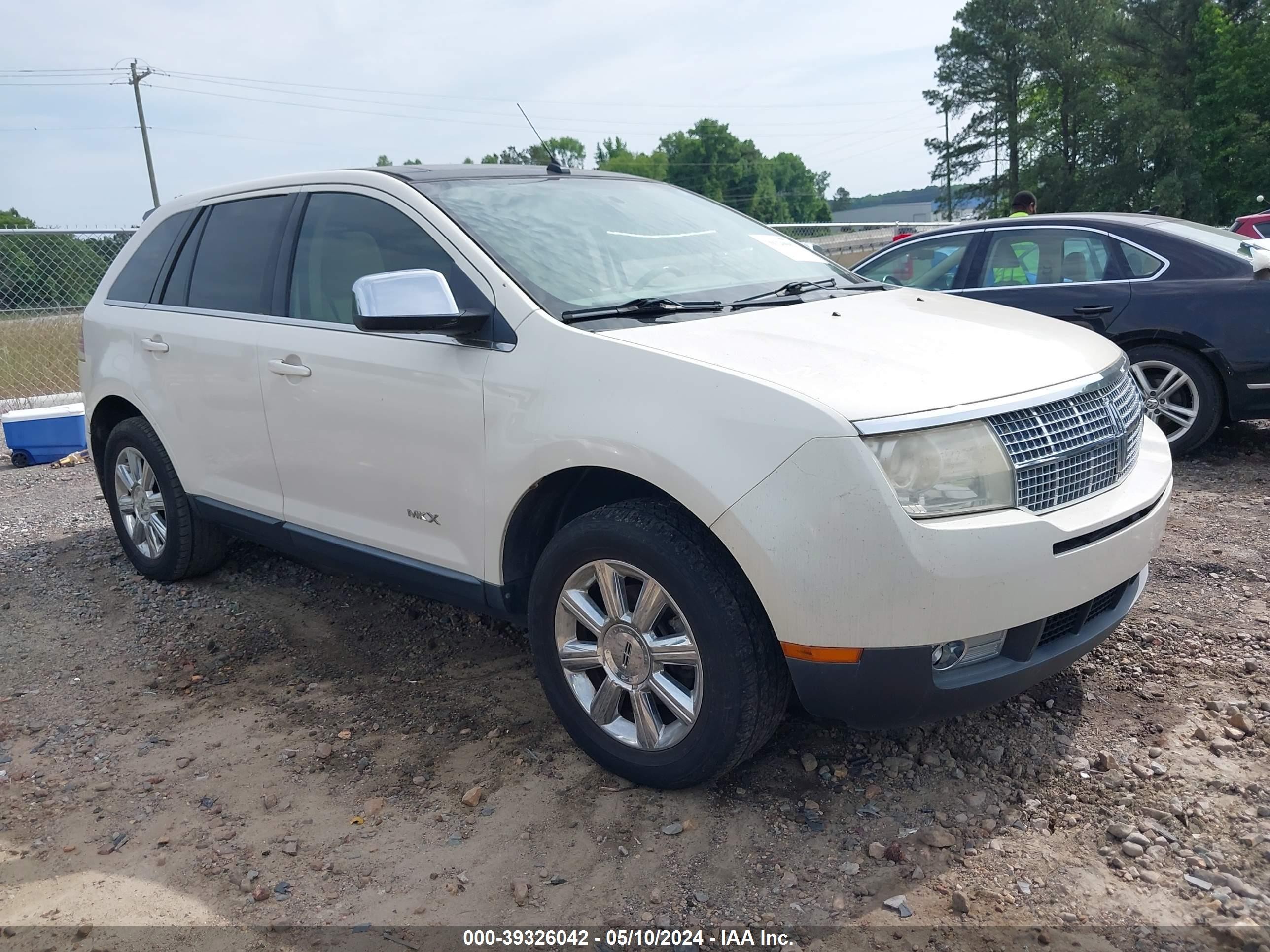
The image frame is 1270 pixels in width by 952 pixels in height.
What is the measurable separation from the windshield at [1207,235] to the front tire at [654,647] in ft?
16.9

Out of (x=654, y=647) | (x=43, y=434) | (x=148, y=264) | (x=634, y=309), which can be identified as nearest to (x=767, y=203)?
(x=43, y=434)

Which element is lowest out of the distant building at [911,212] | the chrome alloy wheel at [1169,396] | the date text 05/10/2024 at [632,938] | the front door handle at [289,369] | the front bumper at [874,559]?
the date text 05/10/2024 at [632,938]

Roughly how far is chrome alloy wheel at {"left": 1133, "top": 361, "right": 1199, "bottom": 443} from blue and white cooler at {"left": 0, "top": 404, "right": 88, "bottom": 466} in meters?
8.33

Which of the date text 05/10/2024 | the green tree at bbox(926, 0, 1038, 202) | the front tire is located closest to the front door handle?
the front tire

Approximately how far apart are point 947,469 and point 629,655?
3.47 feet

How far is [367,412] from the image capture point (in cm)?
353

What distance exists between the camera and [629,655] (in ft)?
9.69

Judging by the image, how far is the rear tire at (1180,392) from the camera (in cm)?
624

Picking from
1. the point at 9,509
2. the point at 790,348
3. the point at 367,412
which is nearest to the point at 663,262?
the point at 790,348

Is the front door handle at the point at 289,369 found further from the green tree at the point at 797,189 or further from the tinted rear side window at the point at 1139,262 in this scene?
the green tree at the point at 797,189

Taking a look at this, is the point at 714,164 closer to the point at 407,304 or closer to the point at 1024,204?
the point at 1024,204

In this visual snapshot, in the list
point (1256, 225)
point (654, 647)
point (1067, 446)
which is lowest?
point (654, 647)

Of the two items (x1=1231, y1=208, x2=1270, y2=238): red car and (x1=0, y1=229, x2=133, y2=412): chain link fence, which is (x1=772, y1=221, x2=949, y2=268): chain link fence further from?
(x1=0, y1=229, x2=133, y2=412): chain link fence

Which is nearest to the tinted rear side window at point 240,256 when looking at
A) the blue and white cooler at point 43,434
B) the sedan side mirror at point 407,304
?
the sedan side mirror at point 407,304
